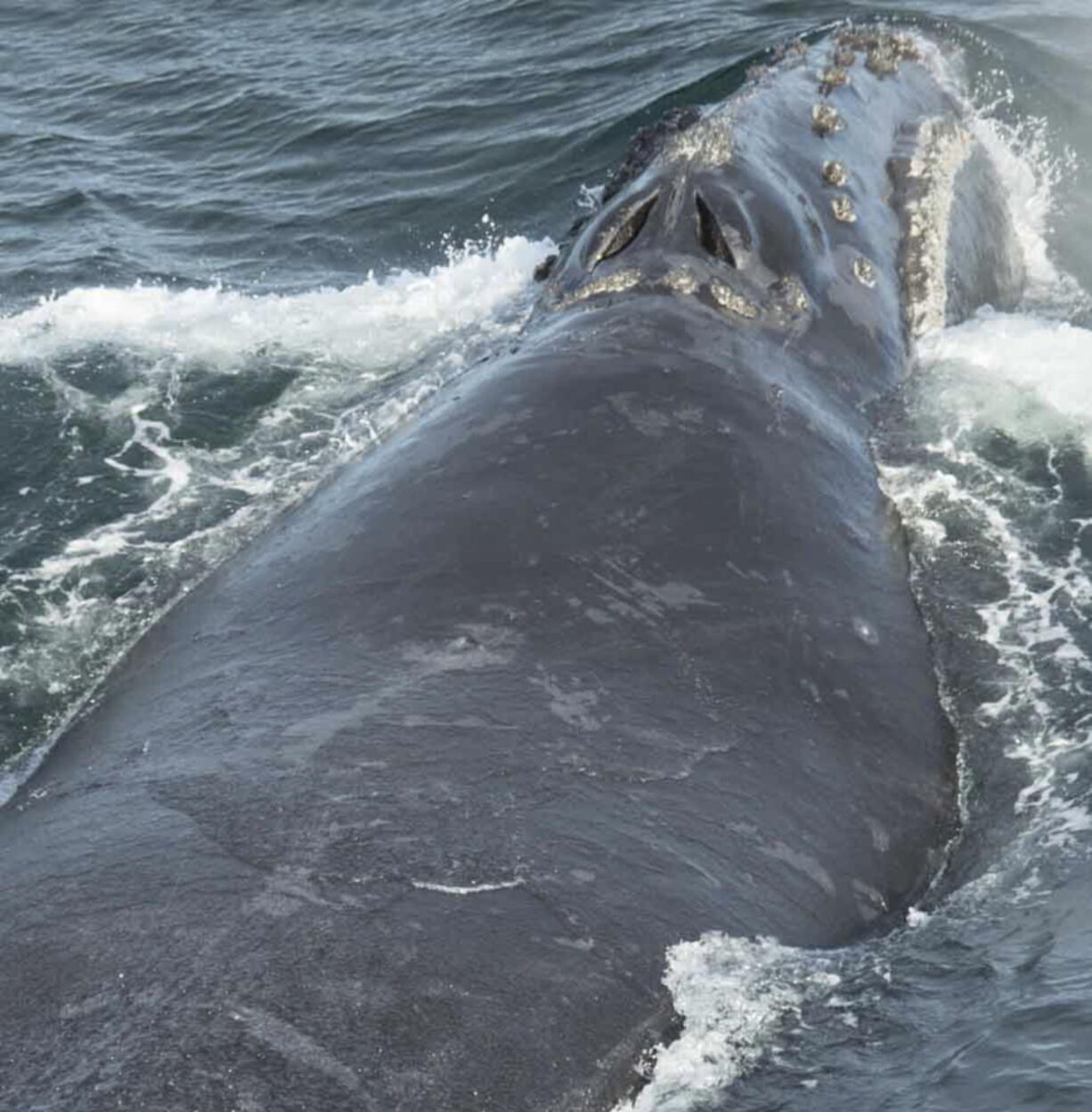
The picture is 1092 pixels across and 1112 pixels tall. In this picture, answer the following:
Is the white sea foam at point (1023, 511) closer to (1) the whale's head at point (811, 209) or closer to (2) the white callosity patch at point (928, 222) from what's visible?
(2) the white callosity patch at point (928, 222)

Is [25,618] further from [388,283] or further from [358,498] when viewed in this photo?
[388,283]

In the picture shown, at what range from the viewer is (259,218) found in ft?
88.6

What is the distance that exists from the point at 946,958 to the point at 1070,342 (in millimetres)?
9868

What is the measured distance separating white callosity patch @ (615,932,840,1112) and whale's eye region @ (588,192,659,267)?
7.06 metres

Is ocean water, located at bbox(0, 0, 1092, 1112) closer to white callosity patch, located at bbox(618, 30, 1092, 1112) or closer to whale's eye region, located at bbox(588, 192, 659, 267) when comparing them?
white callosity patch, located at bbox(618, 30, 1092, 1112)

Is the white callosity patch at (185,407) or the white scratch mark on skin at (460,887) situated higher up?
the white scratch mark on skin at (460,887)

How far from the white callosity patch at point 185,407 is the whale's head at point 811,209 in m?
1.45

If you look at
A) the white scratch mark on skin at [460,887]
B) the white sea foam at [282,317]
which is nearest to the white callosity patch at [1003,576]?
the white scratch mark on skin at [460,887]

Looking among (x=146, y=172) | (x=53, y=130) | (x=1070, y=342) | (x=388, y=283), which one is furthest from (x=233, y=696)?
(x=53, y=130)

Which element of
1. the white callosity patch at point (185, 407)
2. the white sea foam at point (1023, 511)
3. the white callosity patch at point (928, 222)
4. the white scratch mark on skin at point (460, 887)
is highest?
the white callosity patch at point (928, 222)

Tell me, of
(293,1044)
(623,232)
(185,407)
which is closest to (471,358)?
(623,232)

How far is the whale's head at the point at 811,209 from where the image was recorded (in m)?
14.6

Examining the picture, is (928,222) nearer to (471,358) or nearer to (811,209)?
(811,209)

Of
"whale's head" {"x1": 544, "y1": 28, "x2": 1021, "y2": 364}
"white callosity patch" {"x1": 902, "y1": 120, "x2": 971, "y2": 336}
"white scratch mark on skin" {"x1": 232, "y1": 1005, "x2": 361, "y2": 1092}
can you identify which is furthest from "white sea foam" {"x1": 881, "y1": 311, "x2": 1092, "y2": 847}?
"white scratch mark on skin" {"x1": 232, "y1": 1005, "x2": 361, "y2": 1092}
